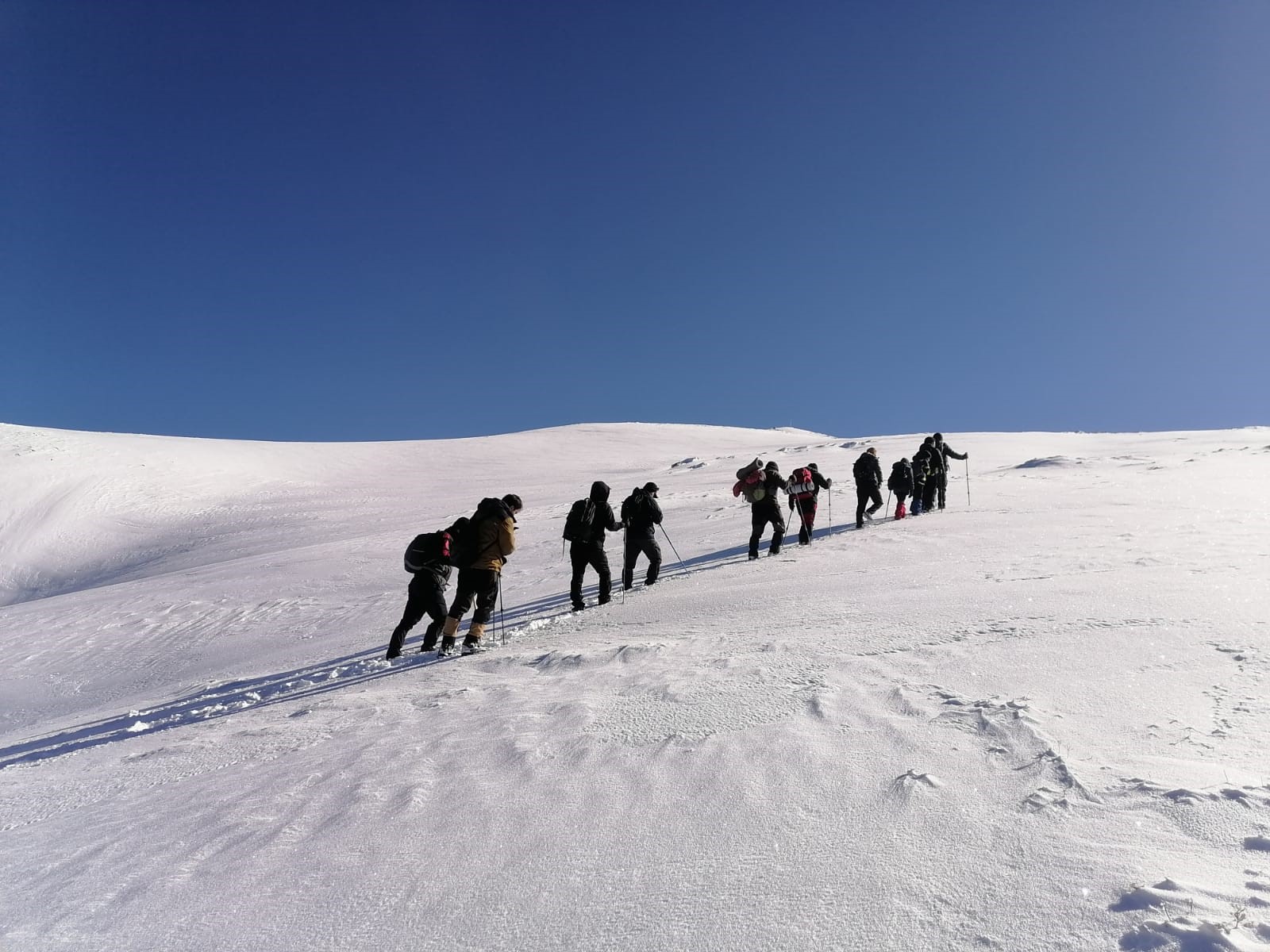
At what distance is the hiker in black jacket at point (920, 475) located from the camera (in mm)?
16547

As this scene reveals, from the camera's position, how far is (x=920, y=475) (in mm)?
16531

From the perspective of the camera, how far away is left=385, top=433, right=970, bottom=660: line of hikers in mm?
8867

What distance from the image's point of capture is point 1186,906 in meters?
2.87

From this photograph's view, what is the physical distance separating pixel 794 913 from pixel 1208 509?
47.1 feet

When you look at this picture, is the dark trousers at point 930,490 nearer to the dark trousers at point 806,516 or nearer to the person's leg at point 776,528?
the dark trousers at point 806,516

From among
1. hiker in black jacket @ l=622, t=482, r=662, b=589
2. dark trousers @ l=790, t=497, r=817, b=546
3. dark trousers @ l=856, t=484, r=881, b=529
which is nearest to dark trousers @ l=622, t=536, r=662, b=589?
hiker in black jacket @ l=622, t=482, r=662, b=589

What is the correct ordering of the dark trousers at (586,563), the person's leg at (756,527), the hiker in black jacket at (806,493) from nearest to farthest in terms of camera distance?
1. the dark trousers at (586,563)
2. the person's leg at (756,527)
3. the hiker in black jacket at (806,493)

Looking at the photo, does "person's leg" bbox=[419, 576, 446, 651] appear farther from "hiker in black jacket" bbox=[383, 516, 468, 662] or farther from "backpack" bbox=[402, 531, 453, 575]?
"backpack" bbox=[402, 531, 453, 575]

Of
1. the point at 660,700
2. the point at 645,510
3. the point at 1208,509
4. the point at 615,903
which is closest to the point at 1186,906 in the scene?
the point at 615,903

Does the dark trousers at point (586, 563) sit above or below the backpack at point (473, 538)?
below

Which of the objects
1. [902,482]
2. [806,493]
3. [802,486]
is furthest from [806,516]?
[902,482]

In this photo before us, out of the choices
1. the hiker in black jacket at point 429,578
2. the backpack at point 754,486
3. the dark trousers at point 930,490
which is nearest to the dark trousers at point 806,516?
the backpack at point 754,486

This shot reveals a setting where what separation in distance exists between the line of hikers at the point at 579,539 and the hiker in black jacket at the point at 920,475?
0.02 m

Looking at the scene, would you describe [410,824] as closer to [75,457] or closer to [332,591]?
[332,591]
